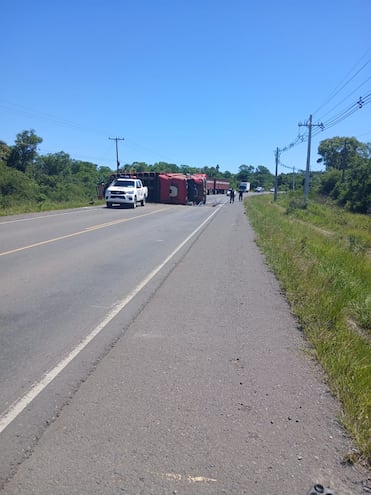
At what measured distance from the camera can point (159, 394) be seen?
4094 mm

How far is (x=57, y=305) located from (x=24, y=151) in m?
69.7

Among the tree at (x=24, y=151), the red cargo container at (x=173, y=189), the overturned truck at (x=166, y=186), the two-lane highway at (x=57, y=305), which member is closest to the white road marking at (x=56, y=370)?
the two-lane highway at (x=57, y=305)

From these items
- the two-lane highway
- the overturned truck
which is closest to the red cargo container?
the overturned truck

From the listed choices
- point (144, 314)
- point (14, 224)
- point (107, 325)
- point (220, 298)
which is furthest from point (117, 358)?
point (14, 224)

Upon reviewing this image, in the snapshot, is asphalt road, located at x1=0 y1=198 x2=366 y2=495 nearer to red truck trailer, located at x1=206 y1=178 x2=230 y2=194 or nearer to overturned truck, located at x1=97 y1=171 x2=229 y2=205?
overturned truck, located at x1=97 y1=171 x2=229 y2=205

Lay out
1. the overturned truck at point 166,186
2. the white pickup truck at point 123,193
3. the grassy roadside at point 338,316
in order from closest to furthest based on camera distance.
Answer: the grassy roadside at point 338,316, the white pickup truck at point 123,193, the overturned truck at point 166,186

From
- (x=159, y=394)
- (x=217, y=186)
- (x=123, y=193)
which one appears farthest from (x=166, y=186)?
(x=217, y=186)

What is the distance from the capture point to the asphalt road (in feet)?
9.68

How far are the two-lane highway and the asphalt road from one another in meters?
0.02

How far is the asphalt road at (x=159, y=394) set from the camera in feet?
9.68

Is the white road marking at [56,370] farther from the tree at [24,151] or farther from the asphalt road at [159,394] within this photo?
the tree at [24,151]

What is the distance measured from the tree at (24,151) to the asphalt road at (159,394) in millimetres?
66386

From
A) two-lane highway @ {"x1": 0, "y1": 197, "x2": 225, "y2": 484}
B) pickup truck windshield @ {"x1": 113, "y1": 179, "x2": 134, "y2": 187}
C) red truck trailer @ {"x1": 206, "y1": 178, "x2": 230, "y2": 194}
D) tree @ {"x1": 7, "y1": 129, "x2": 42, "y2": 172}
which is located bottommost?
red truck trailer @ {"x1": 206, "y1": 178, "x2": 230, "y2": 194}

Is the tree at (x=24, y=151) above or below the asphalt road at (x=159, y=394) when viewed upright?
above
